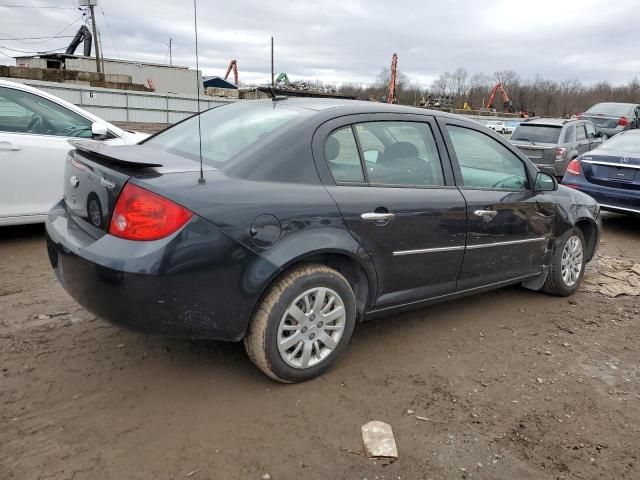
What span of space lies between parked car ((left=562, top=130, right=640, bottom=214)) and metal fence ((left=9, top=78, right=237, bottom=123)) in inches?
592

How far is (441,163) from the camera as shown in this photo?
3580mm

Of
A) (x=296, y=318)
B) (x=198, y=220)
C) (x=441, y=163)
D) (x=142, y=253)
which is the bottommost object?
(x=296, y=318)

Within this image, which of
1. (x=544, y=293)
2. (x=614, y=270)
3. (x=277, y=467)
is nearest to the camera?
(x=277, y=467)

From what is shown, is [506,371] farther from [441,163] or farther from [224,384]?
[224,384]

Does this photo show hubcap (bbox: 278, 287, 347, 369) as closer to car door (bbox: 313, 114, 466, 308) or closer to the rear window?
car door (bbox: 313, 114, 466, 308)

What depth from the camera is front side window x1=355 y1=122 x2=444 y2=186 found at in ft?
10.7

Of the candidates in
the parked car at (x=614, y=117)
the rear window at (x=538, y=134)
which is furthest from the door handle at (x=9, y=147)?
the parked car at (x=614, y=117)

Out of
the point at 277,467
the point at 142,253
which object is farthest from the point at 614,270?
the point at 142,253

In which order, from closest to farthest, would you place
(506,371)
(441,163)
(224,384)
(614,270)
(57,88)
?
(224,384) → (506,371) → (441,163) → (614,270) → (57,88)

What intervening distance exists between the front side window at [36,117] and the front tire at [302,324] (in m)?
3.73

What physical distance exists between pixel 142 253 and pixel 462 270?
86.1 inches

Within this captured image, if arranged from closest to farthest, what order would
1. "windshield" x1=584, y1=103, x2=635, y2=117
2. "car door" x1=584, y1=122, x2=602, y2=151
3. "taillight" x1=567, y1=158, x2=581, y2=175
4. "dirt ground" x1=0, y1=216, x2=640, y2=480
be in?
"dirt ground" x1=0, y1=216, x2=640, y2=480, "taillight" x1=567, y1=158, x2=581, y2=175, "car door" x1=584, y1=122, x2=602, y2=151, "windshield" x1=584, y1=103, x2=635, y2=117

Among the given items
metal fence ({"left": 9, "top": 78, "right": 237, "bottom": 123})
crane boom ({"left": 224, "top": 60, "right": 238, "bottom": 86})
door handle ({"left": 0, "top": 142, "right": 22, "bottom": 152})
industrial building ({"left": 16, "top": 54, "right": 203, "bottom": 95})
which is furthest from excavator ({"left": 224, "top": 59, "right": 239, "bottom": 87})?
door handle ({"left": 0, "top": 142, "right": 22, "bottom": 152})

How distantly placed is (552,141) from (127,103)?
18306mm
